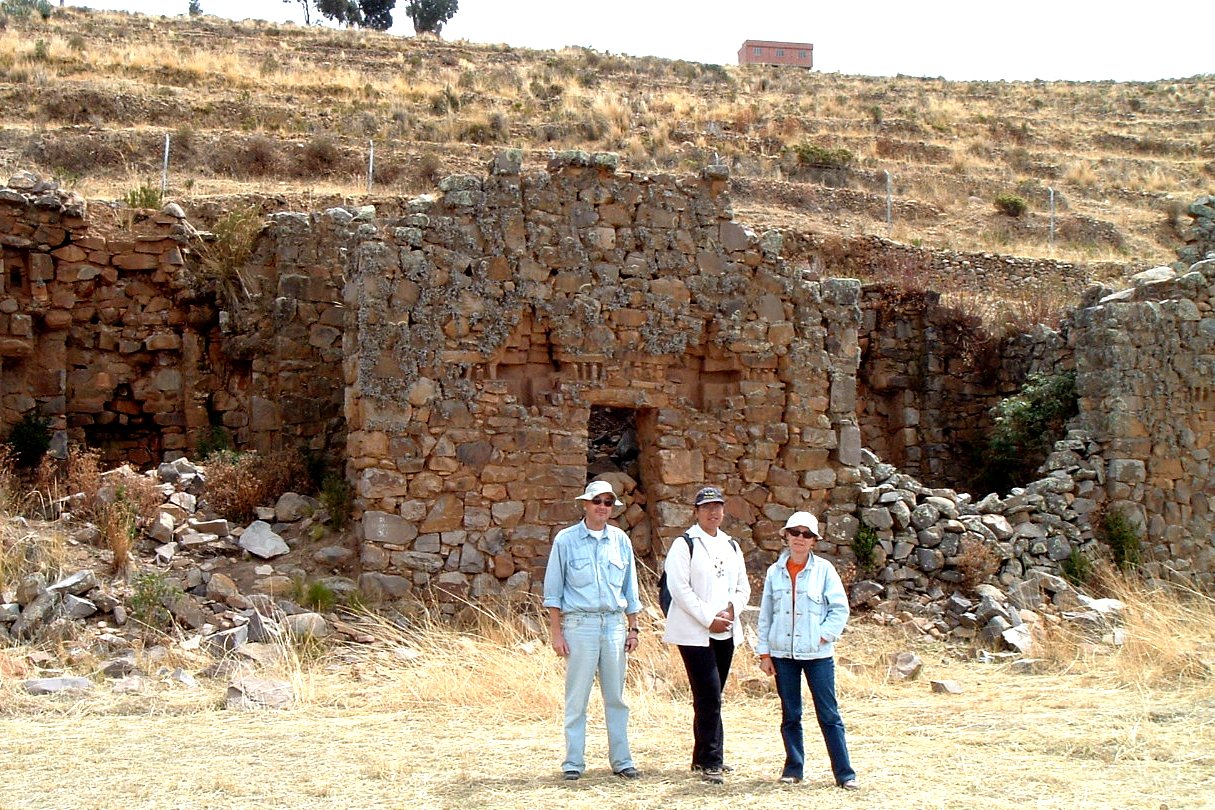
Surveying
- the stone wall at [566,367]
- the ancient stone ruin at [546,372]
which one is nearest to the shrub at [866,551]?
the ancient stone ruin at [546,372]

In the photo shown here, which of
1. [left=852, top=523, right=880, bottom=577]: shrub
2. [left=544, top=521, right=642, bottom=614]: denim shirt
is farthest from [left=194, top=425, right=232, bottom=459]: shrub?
[left=544, top=521, right=642, bottom=614]: denim shirt

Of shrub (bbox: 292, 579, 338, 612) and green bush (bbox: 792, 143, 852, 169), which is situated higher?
green bush (bbox: 792, 143, 852, 169)

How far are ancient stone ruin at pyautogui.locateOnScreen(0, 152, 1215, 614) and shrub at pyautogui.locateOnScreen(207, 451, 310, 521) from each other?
1.74 feet

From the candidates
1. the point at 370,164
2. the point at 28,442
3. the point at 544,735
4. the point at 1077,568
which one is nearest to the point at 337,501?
the point at 28,442

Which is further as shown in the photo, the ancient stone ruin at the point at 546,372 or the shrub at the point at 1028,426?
the shrub at the point at 1028,426

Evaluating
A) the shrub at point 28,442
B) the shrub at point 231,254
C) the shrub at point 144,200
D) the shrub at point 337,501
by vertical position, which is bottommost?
the shrub at point 337,501

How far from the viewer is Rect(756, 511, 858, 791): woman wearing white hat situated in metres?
6.25

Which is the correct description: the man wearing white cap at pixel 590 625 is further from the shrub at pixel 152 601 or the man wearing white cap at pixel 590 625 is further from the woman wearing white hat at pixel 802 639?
the shrub at pixel 152 601

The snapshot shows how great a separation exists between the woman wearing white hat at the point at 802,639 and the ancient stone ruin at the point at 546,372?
4078 mm

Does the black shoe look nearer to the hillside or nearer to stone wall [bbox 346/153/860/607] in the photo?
stone wall [bbox 346/153/860/607]

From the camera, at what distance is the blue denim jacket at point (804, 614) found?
6.30m

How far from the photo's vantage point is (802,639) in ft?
20.7

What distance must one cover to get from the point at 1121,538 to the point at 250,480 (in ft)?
27.3

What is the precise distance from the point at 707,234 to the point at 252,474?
4698 millimetres
